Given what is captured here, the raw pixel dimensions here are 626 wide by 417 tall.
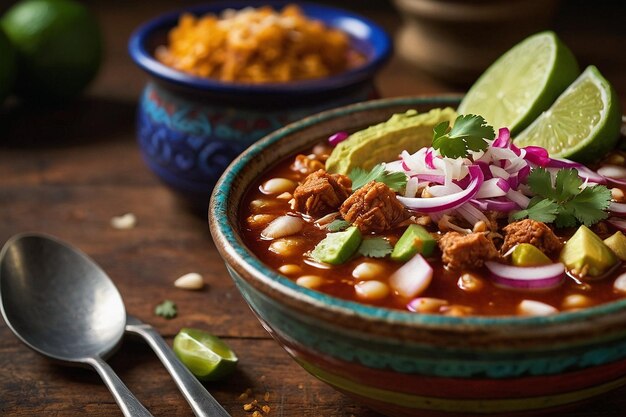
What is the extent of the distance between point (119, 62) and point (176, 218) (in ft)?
6.28

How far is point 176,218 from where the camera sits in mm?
3287

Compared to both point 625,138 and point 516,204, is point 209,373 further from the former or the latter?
point 625,138

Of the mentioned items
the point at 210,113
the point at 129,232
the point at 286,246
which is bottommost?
the point at 129,232

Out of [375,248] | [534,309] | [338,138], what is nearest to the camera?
[534,309]

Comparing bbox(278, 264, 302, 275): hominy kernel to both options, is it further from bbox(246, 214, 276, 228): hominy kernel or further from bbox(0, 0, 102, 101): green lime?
bbox(0, 0, 102, 101): green lime

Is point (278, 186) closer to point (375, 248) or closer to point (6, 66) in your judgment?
point (375, 248)

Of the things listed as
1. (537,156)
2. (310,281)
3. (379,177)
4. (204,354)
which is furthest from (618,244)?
(204,354)

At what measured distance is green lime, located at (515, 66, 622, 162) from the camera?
226 centimetres

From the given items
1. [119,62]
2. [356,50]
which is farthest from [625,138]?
[119,62]

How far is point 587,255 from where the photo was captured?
180 cm

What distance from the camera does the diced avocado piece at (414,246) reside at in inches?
73.2

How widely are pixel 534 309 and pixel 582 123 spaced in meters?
0.80

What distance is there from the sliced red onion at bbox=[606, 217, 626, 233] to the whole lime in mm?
2831

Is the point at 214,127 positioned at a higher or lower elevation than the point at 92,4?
higher
